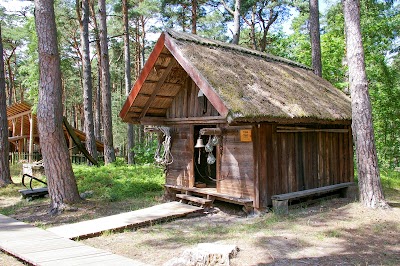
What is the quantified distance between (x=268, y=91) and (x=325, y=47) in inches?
445

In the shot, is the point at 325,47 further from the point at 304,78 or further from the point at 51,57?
the point at 51,57

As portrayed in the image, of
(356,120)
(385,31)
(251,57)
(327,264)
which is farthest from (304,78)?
(385,31)

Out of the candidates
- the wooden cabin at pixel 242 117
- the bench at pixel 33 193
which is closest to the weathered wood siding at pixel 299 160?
the wooden cabin at pixel 242 117

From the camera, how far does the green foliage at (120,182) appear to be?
10766mm

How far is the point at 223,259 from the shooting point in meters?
4.74

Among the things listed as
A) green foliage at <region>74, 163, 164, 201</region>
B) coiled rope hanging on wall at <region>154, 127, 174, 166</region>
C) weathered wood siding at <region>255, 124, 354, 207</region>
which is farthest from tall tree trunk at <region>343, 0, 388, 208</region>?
green foliage at <region>74, 163, 164, 201</region>

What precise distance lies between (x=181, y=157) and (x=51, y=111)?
3.48 meters

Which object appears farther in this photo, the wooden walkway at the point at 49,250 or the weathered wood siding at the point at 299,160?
the weathered wood siding at the point at 299,160

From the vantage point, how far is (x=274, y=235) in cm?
619

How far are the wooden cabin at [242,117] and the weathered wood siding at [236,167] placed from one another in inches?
0.9

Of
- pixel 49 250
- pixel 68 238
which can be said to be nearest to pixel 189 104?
pixel 68 238

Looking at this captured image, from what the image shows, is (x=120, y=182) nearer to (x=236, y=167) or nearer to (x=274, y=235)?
(x=236, y=167)

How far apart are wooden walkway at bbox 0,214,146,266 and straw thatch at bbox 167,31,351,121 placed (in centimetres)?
329

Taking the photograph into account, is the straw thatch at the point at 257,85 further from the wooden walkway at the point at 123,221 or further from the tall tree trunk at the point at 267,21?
the tall tree trunk at the point at 267,21
